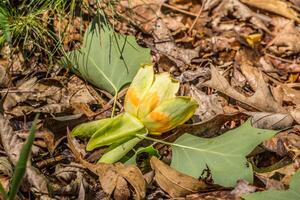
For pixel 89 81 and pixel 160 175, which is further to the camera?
pixel 89 81

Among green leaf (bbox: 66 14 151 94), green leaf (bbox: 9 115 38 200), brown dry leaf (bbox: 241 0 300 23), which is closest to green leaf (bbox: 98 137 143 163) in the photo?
green leaf (bbox: 66 14 151 94)

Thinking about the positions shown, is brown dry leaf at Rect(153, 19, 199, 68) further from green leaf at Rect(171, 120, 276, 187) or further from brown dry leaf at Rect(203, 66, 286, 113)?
green leaf at Rect(171, 120, 276, 187)

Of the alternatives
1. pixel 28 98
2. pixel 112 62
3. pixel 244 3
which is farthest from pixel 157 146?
pixel 244 3

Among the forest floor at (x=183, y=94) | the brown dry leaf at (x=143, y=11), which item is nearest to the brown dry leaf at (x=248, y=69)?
the forest floor at (x=183, y=94)

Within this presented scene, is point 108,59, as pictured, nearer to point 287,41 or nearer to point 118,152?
point 118,152

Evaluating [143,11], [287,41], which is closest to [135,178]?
[143,11]

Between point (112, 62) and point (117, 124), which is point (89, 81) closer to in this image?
point (112, 62)
